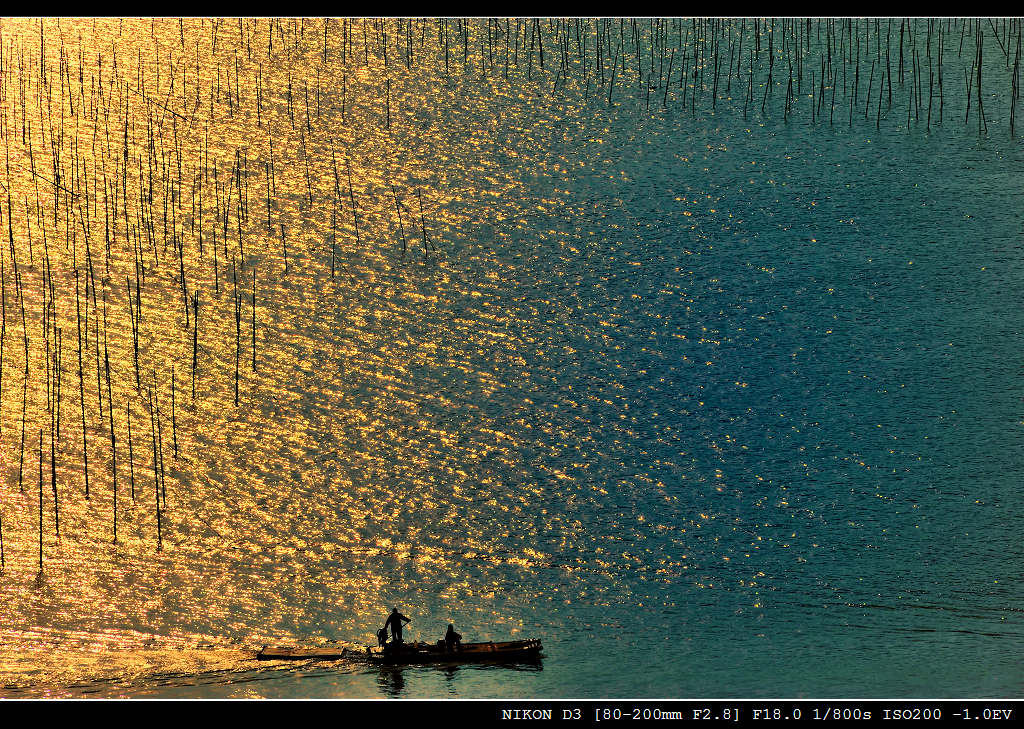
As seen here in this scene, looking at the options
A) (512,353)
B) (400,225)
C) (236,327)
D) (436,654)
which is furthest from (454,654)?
(400,225)

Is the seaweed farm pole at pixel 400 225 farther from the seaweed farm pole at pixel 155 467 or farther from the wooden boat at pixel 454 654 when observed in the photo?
the wooden boat at pixel 454 654

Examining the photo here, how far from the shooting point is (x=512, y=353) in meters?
44.2

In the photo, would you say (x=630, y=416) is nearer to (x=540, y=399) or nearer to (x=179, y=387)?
(x=540, y=399)

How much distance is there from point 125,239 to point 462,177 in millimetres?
11195

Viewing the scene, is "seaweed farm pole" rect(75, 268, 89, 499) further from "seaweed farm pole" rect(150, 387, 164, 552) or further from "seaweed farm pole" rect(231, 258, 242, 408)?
"seaweed farm pole" rect(231, 258, 242, 408)

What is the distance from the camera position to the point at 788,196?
Answer: 51688 mm

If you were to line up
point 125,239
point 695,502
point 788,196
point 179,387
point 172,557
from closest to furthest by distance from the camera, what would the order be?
point 172,557 → point 695,502 → point 179,387 → point 125,239 → point 788,196

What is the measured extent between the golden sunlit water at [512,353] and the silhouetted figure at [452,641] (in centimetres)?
61

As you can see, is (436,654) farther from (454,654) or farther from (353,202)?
(353,202)

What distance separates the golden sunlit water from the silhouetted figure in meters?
0.61

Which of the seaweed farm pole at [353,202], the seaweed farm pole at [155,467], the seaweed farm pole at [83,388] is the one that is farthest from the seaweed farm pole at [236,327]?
the seaweed farm pole at [353,202]

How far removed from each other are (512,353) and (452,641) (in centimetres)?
1301

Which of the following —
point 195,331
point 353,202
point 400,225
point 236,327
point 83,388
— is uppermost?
point 353,202
